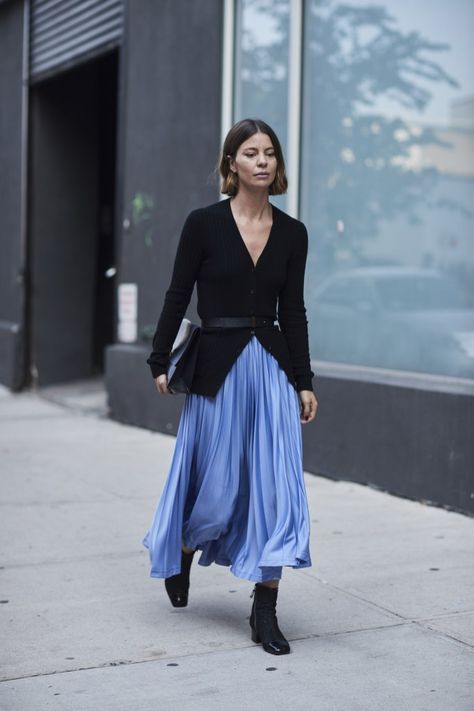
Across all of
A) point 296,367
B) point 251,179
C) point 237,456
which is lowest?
point 237,456

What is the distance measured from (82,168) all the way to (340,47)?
606cm

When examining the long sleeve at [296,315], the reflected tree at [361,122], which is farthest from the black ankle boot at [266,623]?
the reflected tree at [361,122]

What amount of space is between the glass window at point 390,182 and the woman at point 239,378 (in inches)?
117

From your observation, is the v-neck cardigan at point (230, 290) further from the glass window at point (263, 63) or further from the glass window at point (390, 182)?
the glass window at point (263, 63)

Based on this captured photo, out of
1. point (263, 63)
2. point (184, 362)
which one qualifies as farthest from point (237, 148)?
point (263, 63)

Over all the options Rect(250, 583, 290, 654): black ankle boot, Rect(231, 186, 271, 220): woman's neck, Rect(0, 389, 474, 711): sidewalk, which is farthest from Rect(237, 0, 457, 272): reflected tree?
Rect(250, 583, 290, 654): black ankle boot

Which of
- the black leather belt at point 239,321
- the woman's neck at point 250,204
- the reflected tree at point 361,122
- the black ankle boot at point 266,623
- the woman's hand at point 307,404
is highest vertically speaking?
the reflected tree at point 361,122

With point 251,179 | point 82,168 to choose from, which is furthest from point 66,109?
point 251,179

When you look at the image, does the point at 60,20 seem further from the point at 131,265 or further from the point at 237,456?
the point at 237,456

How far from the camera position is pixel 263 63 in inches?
366

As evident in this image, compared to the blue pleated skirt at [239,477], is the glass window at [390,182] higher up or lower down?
higher up

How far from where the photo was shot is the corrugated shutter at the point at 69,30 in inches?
457

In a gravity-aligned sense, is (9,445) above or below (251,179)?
below

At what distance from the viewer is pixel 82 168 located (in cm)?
1392
